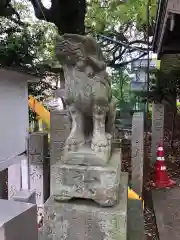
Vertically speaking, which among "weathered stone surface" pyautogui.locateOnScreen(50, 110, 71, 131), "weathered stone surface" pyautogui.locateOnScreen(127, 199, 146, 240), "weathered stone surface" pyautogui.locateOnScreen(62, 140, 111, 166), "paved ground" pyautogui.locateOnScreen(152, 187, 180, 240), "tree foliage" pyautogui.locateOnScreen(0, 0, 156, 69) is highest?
"tree foliage" pyautogui.locateOnScreen(0, 0, 156, 69)

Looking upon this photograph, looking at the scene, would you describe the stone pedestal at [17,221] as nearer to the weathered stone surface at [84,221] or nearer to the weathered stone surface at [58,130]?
the weathered stone surface at [84,221]

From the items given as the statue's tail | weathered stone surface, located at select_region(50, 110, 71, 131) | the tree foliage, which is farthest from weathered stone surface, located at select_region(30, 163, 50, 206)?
the tree foliage

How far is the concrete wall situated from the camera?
2.60 metres

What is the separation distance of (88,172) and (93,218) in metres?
0.26

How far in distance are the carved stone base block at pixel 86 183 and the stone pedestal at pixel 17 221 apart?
0.46 meters

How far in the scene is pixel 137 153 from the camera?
3498 mm

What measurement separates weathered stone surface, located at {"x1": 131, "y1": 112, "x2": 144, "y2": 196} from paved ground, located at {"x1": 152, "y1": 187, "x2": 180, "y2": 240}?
0.41 metres

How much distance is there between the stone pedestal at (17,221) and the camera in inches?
32.4

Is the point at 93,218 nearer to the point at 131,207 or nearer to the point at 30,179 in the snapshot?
the point at 131,207

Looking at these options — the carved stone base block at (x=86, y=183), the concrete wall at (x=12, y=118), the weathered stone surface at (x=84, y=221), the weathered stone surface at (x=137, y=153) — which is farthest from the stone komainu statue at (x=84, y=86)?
the weathered stone surface at (x=137, y=153)

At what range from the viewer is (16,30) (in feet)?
9.21

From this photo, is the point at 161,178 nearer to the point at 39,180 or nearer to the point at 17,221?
the point at 39,180

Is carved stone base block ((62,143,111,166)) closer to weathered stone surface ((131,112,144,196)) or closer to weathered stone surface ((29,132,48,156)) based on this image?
weathered stone surface ((29,132,48,156))

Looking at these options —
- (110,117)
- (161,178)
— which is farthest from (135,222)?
(161,178)
